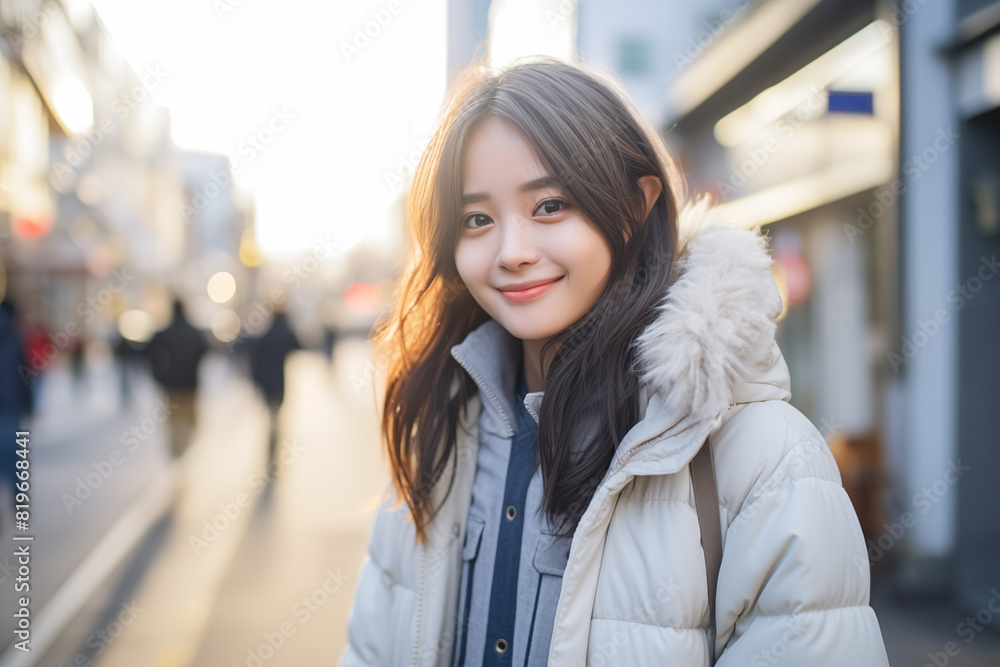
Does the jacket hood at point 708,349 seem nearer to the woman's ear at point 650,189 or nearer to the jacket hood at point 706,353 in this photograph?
the jacket hood at point 706,353

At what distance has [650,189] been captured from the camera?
1.46 metres

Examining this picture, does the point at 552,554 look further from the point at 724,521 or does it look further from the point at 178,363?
the point at 178,363

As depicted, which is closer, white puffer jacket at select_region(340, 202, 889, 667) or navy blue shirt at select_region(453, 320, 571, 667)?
white puffer jacket at select_region(340, 202, 889, 667)

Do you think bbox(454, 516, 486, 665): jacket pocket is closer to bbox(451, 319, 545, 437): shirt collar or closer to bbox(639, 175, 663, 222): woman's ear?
bbox(451, 319, 545, 437): shirt collar

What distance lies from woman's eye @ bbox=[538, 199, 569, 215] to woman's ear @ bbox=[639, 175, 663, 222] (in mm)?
224

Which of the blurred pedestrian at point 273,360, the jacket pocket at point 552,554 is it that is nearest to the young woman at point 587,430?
the jacket pocket at point 552,554

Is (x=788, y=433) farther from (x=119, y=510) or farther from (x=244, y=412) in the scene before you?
(x=244, y=412)

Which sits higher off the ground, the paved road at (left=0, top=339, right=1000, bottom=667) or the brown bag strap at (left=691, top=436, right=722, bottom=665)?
the brown bag strap at (left=691, top=436, right=722, bottom=665)

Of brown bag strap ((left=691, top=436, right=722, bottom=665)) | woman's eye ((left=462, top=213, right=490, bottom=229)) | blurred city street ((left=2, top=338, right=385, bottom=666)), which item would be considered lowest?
blurred city street ((left=2, top=338, right=385, bottom=666))

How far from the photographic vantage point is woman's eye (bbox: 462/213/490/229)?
1.41 metres

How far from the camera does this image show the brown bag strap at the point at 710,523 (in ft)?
3.86

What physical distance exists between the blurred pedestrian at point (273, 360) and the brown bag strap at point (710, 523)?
8.31 metres

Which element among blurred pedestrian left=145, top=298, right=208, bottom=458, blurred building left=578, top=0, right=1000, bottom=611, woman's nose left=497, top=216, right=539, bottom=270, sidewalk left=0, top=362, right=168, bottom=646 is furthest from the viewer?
blurred pedestrian left=145, top=298, right=208, bottom=458

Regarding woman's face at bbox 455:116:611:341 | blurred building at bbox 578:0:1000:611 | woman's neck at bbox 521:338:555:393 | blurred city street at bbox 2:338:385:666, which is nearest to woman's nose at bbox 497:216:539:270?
woman's face at bbox 455:116:611:341
